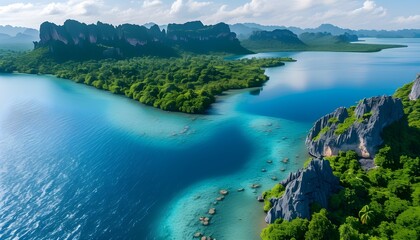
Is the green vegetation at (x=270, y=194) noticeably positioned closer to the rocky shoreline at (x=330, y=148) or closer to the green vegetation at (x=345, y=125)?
the rocky shoreline at (x=330, y=148)

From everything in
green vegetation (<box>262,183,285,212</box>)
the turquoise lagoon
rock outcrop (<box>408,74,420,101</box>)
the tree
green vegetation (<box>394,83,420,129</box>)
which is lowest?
the turquoise lagoon

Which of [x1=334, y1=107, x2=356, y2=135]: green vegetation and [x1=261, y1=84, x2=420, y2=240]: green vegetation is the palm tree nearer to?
[x1=261, y1=84, x2=420, y2=240]: green vegetation

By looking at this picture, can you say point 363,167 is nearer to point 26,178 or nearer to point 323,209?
point 323,209

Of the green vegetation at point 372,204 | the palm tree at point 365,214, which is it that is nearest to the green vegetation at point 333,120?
the green vegetation at point 372,204

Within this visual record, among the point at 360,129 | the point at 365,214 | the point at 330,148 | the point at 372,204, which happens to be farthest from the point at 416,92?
the point at 365,214

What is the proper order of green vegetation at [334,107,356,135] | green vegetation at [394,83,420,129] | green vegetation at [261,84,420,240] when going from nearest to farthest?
green vegetation at [261,84,420,240] < green vegetation at [334,107,356,135] < green vegetation at [394,83,420,129]

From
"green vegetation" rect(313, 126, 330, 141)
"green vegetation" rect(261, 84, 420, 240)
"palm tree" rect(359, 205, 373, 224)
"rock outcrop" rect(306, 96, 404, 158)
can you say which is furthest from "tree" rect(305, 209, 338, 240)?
"green vegetation" rect(313, 126, 330, 141)
